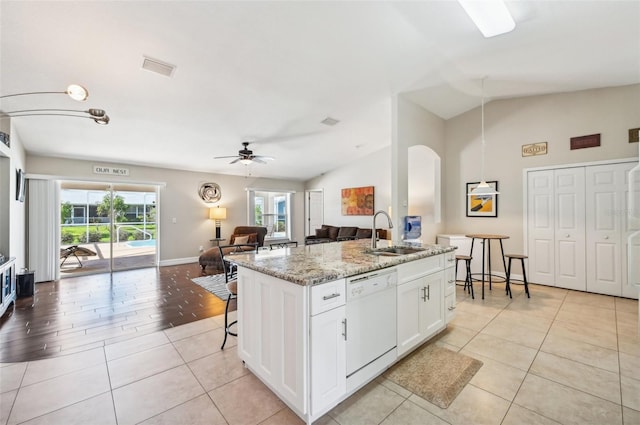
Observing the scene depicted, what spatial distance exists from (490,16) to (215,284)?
16.9 ft

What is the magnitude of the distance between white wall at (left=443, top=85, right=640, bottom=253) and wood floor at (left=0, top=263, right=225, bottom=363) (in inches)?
196

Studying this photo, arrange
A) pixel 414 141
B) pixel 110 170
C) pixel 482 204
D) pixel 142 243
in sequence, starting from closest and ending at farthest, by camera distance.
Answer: pixel 414 141, pixel 482 204, pixel 110 170, pixel 142 243

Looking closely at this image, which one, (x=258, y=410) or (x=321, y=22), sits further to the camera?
(x=321, y=22)

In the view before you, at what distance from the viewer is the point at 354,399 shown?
1.84 metres

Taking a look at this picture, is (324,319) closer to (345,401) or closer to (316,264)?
(316,264)

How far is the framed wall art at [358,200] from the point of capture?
757 cm

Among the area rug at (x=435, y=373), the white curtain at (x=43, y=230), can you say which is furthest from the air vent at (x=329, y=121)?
the white curtain at (x=43, y=230)

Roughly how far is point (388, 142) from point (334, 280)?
588 centimetres

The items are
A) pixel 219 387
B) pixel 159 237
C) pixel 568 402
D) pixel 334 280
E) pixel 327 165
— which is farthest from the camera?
pixel 327 165

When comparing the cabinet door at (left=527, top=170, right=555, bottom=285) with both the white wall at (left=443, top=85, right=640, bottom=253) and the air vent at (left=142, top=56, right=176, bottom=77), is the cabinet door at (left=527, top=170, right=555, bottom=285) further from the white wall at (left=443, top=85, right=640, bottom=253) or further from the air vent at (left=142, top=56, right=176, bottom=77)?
the air vent at (left=142, top=56, right=176, bottom=77)

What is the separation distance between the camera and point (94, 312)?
3.50 metres

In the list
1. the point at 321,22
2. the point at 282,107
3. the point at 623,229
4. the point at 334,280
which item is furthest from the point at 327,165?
the point at 334,280

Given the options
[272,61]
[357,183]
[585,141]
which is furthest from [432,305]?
[357,183]

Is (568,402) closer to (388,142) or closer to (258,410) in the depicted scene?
(258,410)
